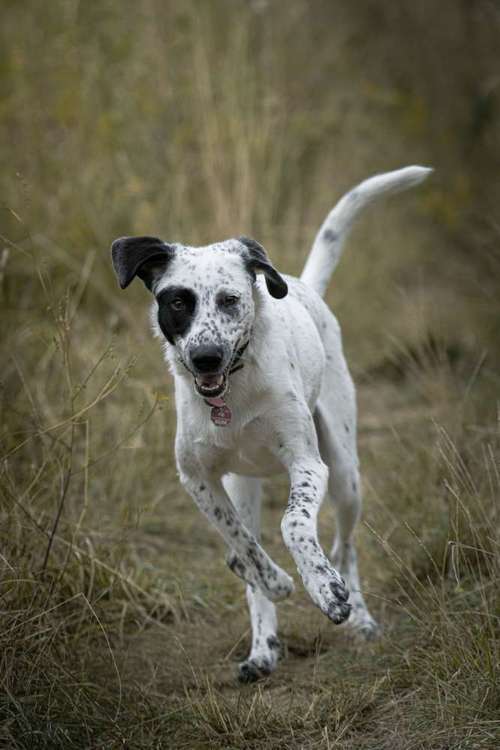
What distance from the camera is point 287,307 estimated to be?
4234 millimetres

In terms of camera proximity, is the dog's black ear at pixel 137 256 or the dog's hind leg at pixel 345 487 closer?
the dog's black ear at pixel 137 256

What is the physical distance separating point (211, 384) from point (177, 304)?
0.31 metres

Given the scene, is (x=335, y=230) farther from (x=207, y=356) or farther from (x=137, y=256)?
(x=207, y=356)

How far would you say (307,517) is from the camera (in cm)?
350

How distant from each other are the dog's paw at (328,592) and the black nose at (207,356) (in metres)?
0.73

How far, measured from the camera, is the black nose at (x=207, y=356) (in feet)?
11.2

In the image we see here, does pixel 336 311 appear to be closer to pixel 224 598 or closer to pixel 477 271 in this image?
pixel 477 271

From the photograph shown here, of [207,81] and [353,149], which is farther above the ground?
[207,81]

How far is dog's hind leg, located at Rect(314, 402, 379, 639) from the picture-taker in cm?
455

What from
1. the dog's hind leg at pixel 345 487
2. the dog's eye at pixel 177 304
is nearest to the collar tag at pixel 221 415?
the dog's eye at pixel 177 304

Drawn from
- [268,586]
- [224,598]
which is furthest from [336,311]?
[268,586]

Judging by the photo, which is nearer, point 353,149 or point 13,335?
point 13,335

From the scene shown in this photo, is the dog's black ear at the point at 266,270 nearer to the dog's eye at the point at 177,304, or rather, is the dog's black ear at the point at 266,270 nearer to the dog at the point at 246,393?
the dog at the point at 246,393

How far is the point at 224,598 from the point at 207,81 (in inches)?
179
